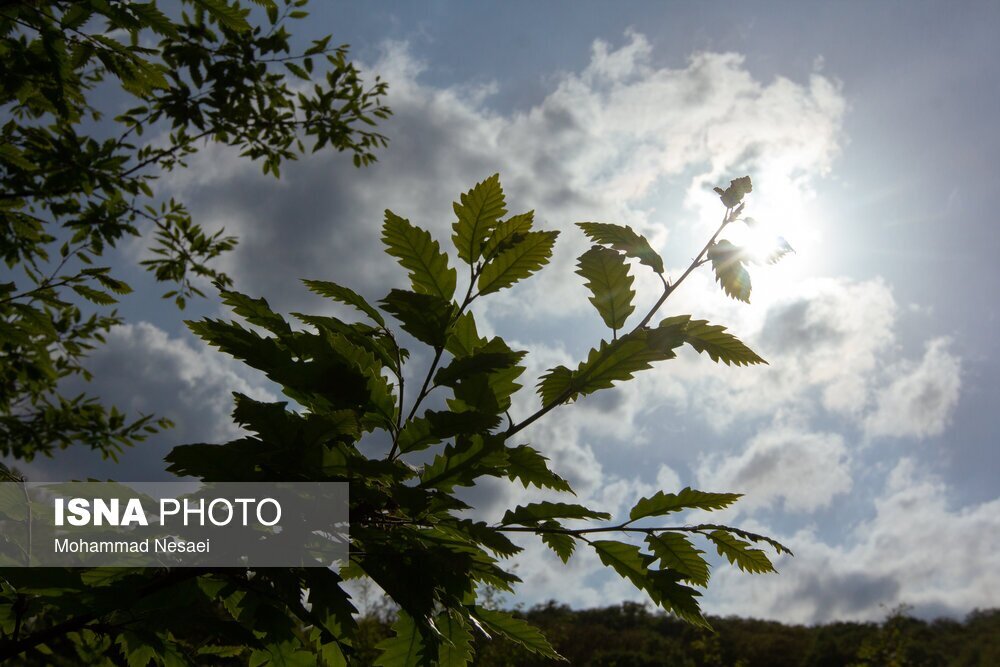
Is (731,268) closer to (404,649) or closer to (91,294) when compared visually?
(404,649)

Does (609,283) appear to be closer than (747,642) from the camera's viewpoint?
Yes

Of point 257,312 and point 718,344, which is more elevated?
point 257,312

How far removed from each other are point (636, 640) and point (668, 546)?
1959 centimetres

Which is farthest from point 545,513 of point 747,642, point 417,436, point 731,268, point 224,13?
point 747,642

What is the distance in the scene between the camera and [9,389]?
5648mm

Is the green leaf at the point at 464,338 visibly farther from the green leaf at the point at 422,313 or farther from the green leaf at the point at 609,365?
the green leaf at the point at 609,365

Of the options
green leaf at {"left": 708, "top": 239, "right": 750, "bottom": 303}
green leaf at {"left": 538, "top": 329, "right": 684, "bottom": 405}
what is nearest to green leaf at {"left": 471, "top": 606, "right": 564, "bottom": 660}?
green leaf at {"left": 538, "top": 329, "right": 684, "bottom": 405}

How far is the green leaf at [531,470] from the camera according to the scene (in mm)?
1320

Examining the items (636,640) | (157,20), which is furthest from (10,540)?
(636,640)

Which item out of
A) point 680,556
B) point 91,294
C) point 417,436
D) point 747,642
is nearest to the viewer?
point 417,436

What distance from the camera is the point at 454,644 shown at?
1290mm

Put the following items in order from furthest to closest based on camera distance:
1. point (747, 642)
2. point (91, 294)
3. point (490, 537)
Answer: point (747, 642), point (91, 294), point (490, 537)

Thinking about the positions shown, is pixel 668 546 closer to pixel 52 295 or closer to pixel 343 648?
pixel 343 648
